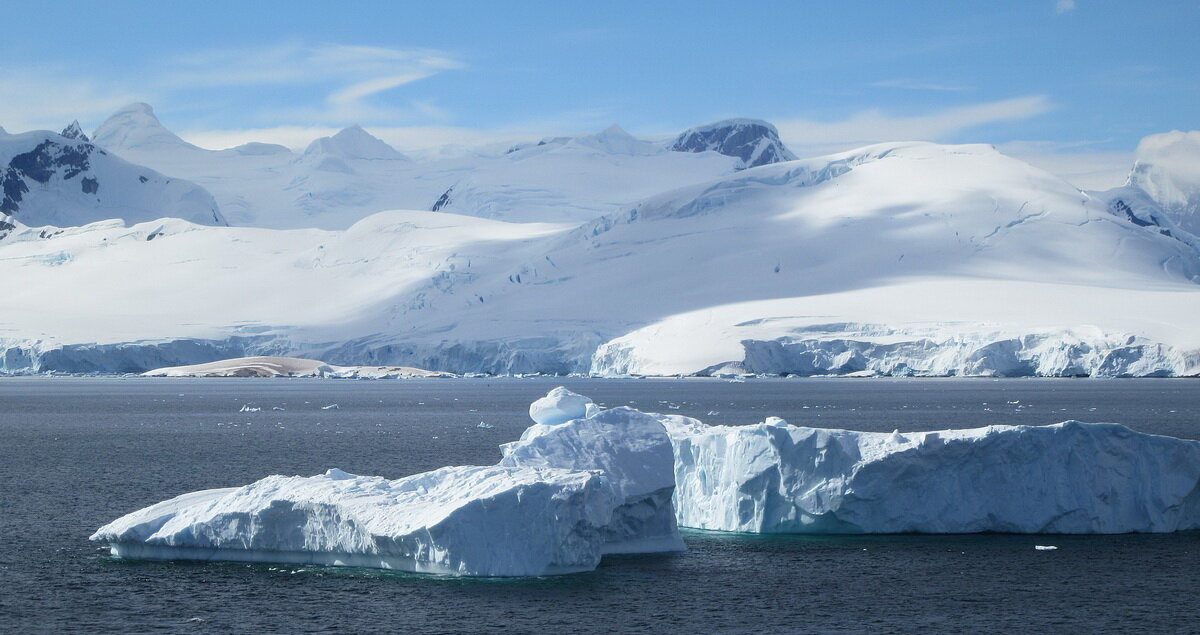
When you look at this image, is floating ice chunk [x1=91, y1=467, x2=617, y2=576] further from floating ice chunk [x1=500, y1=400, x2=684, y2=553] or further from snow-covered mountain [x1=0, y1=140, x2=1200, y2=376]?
snow-covered mountain [x1=0, y1=140, x2=1200, y2=376]

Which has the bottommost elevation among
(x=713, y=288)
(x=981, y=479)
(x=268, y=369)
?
(x=981, y=479)

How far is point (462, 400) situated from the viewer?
7581 cm

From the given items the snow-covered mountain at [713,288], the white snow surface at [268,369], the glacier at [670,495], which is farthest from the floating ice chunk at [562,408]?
the white snow surface at [268,369]

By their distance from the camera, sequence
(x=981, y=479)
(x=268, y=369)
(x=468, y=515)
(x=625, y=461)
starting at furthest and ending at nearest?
(x=268, y=369) → (x=981, y=479) → (x=625, y=461) → (x=468, y=515)

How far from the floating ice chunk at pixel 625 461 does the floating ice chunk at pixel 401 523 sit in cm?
68

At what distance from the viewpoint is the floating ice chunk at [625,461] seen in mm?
18344

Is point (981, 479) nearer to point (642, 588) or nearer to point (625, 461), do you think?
point (625, 461)

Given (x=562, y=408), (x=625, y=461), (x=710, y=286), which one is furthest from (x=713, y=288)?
(x=625, y=461)

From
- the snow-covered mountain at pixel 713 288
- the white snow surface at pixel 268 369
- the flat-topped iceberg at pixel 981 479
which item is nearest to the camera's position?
the flat-topped iceberg at pixel 981 479

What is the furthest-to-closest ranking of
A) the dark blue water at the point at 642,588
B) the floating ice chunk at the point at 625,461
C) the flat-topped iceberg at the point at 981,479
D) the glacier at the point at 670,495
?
the flat-topped iceberg at the point at 981,479 → the floating ice chunk at the point at 625,461 → the glacier at the point at 670,495 → the dark blue water at the point at 642,588

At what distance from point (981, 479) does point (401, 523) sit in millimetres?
9096

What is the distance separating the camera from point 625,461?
1853 cm

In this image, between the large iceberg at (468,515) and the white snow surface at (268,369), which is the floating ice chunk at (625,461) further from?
the white snow surface at (268,369)

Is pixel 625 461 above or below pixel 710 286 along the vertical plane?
below
